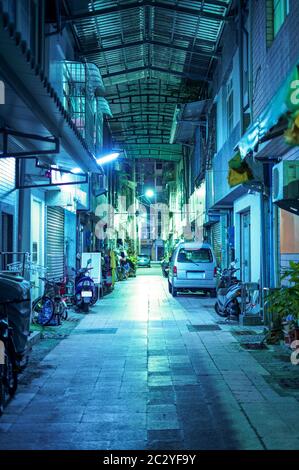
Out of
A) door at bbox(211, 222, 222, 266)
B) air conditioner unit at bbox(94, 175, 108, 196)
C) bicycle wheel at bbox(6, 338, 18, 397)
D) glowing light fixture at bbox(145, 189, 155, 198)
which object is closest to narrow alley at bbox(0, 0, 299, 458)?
bicycle wheel at bbox(6, 338, 18, 397)

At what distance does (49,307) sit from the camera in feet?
38.3

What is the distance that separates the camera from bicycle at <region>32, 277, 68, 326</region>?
457 inches

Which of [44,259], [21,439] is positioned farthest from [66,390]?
[44,259]

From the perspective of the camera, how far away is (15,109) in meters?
7.33

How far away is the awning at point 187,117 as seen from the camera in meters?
21.6

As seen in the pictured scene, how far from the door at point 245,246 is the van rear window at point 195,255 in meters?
2.35

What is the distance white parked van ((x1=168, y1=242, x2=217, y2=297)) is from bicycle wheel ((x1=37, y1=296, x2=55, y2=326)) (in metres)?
7.47

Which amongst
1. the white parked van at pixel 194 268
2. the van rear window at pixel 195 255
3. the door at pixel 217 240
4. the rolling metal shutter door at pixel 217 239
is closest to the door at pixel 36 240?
the white parked van at pixel 194 268

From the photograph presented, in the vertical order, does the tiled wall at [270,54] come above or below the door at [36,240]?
above

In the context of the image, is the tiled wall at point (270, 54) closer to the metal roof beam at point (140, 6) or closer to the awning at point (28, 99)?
the metal roof beam at point (140, 6)

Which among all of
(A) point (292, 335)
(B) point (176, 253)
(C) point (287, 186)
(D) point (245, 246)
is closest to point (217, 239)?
(B) point (176, 253)

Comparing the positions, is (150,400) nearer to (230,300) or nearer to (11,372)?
(11,372)

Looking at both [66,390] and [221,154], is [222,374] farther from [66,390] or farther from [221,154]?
[221,154]

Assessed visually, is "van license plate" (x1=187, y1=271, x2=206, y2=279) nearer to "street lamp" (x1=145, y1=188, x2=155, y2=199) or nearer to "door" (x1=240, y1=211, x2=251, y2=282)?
"door" (x1=240, y1=211, x2=251, y2=282)
